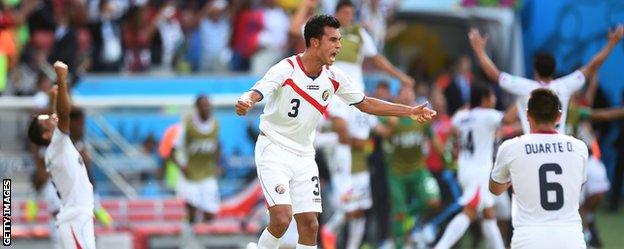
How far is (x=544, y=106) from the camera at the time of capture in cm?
1165

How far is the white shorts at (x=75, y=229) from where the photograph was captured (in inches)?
551

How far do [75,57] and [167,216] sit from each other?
11.5 feet

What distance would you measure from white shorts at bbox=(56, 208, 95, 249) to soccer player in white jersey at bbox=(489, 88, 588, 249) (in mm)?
4456

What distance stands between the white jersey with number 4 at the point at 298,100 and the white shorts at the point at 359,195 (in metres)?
6.95

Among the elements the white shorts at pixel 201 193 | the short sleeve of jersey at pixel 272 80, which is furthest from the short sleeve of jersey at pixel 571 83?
the white shorts at pixel 201 193

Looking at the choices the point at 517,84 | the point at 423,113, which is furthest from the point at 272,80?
the point at 517,84

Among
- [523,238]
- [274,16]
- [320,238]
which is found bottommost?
[320,238]

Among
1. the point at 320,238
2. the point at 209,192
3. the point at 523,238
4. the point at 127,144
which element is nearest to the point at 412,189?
the point at 320,238

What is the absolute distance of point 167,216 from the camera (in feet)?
74.3

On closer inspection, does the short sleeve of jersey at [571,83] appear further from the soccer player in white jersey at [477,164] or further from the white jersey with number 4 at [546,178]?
the white jersey with number 4 at [546,178]

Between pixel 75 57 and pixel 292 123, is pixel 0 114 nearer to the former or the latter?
pixel 75 57

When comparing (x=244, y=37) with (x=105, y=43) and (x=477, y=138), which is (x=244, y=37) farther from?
(x=477, y=138)

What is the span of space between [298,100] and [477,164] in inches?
231

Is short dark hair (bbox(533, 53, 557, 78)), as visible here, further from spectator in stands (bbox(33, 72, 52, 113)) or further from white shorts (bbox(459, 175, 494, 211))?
spectator in stands (bbox(33, 72, 52, 113))
